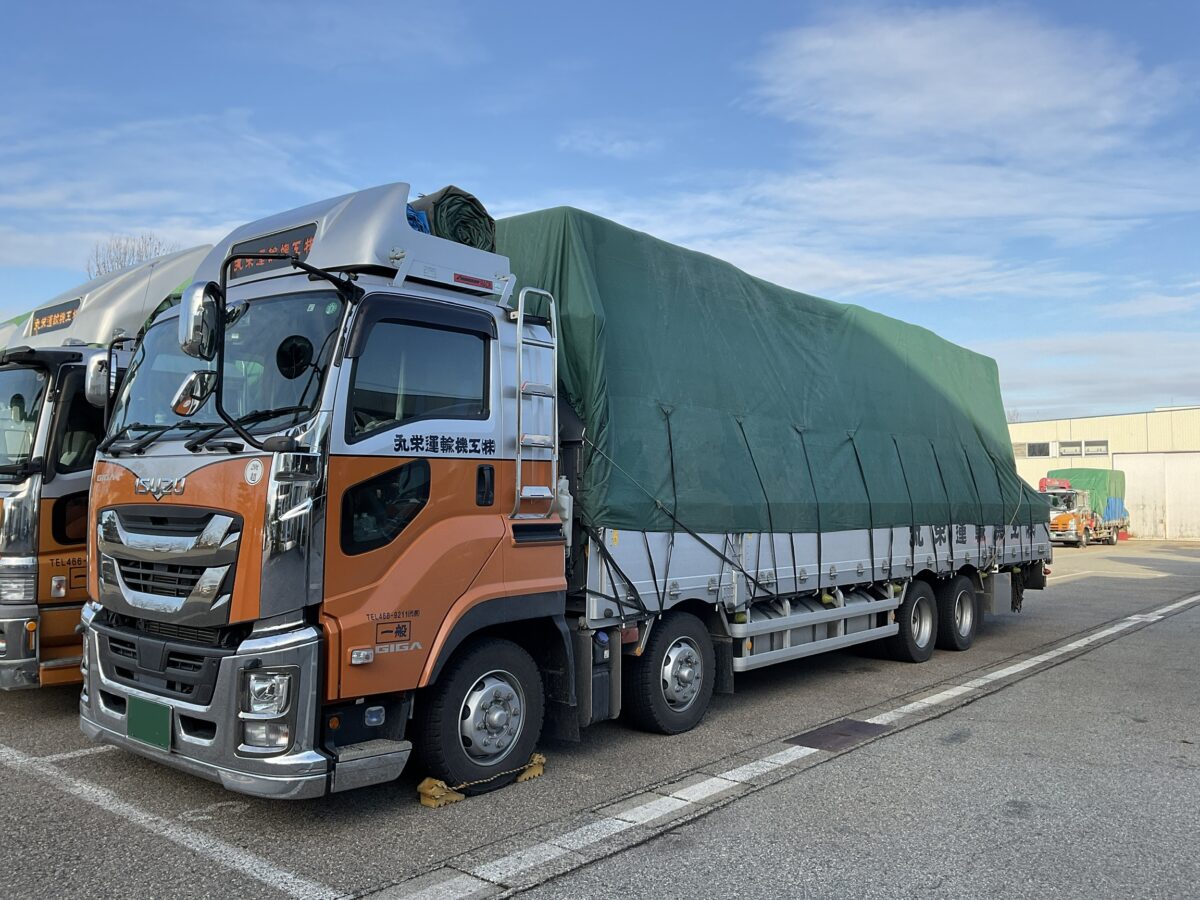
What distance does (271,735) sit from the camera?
4473 mm

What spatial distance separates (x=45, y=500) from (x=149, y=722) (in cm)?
270

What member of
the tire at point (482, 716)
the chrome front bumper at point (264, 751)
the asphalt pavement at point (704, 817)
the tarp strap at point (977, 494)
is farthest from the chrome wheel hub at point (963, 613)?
the chrome front bumper at point (264, 751)

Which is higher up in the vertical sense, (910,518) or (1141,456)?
(1141,456)

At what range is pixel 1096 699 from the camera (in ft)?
27.5

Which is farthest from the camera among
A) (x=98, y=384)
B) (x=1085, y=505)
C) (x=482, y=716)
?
(x=1085, y=505)

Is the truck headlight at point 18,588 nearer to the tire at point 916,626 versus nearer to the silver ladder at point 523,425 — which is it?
the silver ladder at point 523,425

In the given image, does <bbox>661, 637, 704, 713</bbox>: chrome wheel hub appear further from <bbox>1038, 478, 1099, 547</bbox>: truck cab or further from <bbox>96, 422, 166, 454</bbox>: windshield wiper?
<bbox>1038, 478, 1099, 547</bbox>: truck cab

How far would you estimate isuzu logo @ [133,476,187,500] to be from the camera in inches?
189

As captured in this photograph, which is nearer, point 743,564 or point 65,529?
point 65,529

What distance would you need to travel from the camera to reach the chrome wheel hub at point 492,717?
17.4ft

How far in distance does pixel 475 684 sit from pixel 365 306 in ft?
7.12

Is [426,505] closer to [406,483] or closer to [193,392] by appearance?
[406,483]

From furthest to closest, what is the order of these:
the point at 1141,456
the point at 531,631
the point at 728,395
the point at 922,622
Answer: the point at 1141,456, the point at 922,622, the point at 728,395, the point at 531,631

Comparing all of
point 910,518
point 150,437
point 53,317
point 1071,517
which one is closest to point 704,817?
point 150,437
